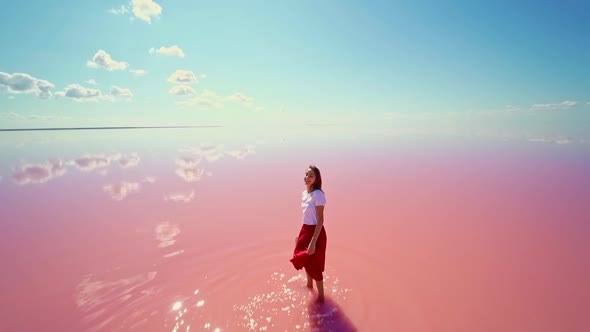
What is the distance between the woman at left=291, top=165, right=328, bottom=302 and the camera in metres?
3.34

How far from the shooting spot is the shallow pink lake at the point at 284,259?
3.64m

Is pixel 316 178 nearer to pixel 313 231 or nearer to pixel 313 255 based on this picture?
pixel 313 231

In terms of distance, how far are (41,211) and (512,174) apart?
20607mm

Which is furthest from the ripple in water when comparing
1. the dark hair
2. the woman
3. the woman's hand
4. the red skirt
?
the dark hair

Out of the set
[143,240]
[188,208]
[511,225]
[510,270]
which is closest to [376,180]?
[511,225]

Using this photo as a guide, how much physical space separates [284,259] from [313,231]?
1.99m

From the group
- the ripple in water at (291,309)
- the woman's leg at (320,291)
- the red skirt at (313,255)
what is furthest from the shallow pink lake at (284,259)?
the red skirt at (313,255)

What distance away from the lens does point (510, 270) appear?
473cm

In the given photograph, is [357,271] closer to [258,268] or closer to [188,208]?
[258,268]

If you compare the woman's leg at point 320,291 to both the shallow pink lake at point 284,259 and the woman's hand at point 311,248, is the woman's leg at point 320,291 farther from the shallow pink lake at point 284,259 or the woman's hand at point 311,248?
the woman's hand at point 311,248

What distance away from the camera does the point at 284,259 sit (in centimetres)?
512

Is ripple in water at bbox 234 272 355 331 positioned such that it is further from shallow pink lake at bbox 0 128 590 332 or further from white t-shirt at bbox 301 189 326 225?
white t-shirt at bbox 301 189 326 225

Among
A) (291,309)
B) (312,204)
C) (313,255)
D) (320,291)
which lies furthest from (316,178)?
(291,309)

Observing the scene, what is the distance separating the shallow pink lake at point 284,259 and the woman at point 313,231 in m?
0.78
